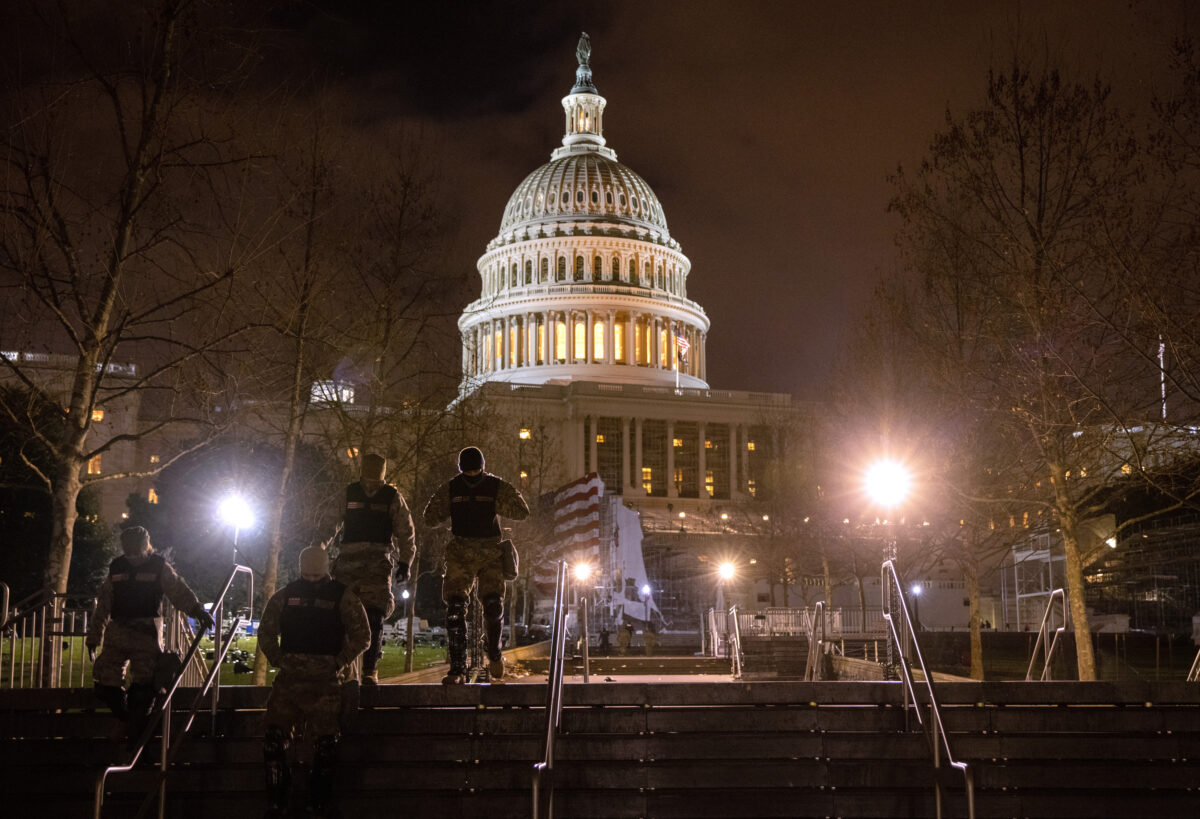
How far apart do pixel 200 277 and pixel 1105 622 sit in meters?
40.0

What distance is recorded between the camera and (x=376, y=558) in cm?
1121

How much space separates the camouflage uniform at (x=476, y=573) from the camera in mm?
11820

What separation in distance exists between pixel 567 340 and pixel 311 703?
388 feet

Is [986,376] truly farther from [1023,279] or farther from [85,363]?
[85,363]

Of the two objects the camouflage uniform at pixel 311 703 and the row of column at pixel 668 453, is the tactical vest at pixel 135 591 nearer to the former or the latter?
the camouflage uniform at pixel 311 703

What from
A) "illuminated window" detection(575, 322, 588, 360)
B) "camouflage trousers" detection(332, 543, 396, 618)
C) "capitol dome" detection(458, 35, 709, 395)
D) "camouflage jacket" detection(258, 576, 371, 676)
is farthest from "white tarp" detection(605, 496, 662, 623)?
"illuminated window" detection(575, 322, 588, 360)

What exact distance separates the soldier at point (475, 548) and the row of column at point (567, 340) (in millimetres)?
114437

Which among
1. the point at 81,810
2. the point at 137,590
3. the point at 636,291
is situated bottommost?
the point at 81,810

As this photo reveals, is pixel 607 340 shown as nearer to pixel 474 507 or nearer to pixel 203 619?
pixel 474 507

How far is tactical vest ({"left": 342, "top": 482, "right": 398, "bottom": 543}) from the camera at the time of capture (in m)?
11.2

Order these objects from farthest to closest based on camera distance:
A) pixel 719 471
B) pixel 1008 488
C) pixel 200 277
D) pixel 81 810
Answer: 1. pixel 719 471
2. pixel 1008 488
3. pixel 200 277
4. pixel 81 810

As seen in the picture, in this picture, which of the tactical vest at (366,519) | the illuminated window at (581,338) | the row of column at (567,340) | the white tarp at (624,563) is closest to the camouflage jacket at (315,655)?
the tactical vest at (366,519)

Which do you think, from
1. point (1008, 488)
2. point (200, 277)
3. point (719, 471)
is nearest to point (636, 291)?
point (719, 471)

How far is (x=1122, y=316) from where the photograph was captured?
17.7 meters
